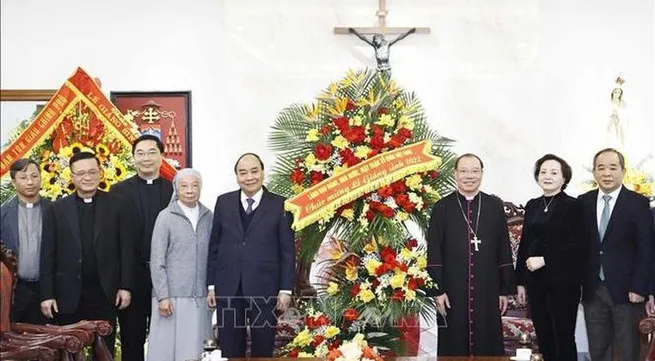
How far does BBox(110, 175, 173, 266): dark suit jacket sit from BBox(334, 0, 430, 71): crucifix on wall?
2.47 metres

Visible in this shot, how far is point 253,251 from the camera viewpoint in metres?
4.84

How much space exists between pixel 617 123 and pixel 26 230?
4.47 m

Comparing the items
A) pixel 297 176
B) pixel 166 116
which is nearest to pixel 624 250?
pixel 297 176

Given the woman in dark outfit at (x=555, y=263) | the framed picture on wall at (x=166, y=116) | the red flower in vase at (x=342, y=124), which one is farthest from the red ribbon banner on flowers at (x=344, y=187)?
the framed picture on wall at (x=166, y=116)

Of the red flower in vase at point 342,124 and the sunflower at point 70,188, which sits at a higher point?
the red flower in vase at point 342,124

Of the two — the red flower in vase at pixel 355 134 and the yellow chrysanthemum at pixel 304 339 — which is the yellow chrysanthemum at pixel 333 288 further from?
the red flower in vase at pixel 355 134

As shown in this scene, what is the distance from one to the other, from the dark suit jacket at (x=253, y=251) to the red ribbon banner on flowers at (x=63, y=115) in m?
0.82

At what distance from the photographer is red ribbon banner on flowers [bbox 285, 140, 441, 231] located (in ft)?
15.9

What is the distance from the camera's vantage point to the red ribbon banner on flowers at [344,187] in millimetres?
4836

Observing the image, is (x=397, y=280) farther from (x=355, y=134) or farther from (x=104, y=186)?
(x=104, y=186)

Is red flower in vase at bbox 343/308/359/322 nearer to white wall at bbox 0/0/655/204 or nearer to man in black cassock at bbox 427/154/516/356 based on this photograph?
man in black cassock at bbox 427/154/516/356

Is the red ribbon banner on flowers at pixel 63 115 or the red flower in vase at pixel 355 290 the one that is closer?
the red flower in vase at pixel 355 290

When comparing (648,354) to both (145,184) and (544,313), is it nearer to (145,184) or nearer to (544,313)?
(544,313)

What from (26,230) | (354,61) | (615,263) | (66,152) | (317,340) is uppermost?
(354,61)
